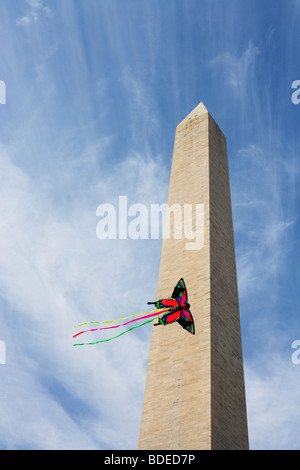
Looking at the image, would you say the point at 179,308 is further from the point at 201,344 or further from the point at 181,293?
the point at 201,344

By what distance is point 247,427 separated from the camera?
55.4ft

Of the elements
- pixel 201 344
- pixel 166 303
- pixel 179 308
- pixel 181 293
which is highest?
pixel 181 293

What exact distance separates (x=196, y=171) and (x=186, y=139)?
287 centimetres

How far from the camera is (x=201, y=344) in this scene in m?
16.7

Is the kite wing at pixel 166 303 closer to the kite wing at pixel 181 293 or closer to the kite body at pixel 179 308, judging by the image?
the kite body at pixel 179 308

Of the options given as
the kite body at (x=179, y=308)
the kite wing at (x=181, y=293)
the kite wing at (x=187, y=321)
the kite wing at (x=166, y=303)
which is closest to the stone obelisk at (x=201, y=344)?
the kite wing at (x=187, y=321)

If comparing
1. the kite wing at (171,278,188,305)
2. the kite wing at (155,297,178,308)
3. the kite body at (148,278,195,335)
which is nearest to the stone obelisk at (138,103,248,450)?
the kite body at (148,278,195,335)

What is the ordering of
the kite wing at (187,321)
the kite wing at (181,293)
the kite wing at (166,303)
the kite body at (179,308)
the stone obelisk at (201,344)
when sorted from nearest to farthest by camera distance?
1. the stone obelisk at (201,344)
2. the kite wing at (187,321)
3. the kite body at (179,308)
4. the kite wing at (181,293)
5. the kite wing at (166,303)

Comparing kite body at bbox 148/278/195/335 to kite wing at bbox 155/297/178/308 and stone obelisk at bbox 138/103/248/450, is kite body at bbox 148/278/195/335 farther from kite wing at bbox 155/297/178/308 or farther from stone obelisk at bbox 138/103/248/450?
stone obelisk at bbox 138/103/248/450

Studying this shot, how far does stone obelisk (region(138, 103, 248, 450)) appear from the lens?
1532 cm

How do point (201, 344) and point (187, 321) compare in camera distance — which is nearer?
point (201, 344)

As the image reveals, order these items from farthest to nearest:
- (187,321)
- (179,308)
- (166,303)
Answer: (166,303) → (179,308) → (187,321)

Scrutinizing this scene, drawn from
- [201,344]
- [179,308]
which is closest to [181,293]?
[179,308]

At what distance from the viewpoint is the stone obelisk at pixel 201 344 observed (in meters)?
15.3
